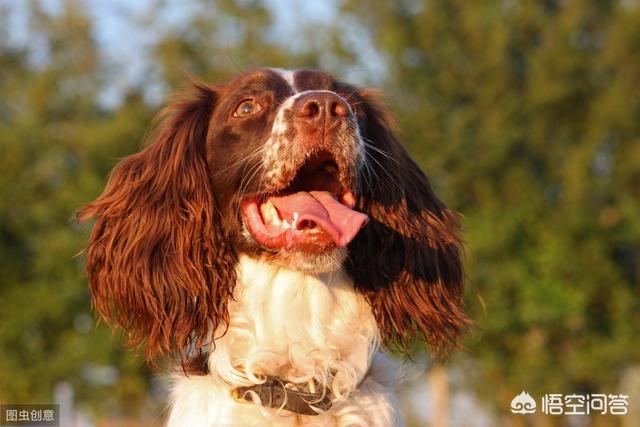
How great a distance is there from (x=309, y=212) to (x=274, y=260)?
1.00ft

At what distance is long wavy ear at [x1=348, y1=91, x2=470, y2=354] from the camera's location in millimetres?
5430

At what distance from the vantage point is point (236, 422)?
492 cm

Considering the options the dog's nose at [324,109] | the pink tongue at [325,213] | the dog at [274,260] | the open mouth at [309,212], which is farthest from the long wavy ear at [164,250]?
the dog's nose at [324,109]

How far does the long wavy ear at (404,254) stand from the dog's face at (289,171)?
0.30m

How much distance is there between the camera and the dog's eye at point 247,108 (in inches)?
216

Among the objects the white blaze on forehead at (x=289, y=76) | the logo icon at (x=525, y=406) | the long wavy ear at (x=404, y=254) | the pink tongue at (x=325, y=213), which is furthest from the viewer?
the logo icon at (x=525, y=406)

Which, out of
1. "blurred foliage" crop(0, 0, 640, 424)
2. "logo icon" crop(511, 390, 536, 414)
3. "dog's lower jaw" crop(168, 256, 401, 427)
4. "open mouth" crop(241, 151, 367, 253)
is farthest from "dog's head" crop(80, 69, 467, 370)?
"blurred foliage" crop(0, 0, 640, 424)

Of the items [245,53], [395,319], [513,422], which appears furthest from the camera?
[245,53]

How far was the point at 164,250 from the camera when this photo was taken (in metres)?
5.35

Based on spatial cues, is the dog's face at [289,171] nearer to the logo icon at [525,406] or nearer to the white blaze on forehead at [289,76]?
the white blaze on forehead at [289,76]

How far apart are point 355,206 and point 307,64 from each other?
21600 mm

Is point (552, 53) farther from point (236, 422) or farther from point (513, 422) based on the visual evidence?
point (236, 422)

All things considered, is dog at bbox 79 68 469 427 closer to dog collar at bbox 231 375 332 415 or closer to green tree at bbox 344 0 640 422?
dog collar at bbox 231 375 332 415

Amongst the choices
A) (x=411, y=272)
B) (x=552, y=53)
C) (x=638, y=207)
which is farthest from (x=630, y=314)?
(x=411, y=272)
